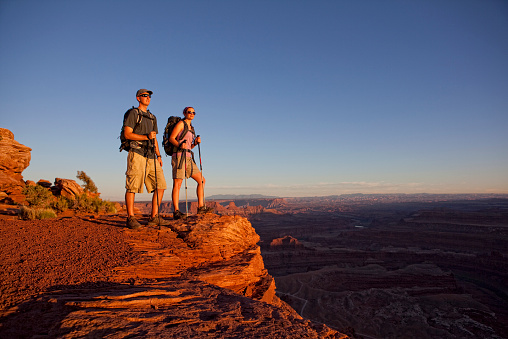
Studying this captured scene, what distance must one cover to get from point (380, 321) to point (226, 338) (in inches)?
1015

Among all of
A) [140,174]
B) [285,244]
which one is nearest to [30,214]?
[140,174]

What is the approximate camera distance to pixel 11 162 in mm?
13570

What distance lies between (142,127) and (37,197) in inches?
315

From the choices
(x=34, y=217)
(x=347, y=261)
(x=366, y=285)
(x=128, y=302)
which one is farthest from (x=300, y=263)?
(x=128, y=302)

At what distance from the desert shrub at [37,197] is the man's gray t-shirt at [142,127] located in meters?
7.28

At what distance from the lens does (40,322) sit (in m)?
2.01

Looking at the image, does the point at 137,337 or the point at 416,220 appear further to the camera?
the point at 416,220

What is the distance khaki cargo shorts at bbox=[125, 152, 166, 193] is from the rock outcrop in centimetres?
973

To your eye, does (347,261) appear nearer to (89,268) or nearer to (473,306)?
(473,306)

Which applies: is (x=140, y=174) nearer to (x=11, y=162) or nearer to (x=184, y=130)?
(x=184, y=130)

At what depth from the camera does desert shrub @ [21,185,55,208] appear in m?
9.58

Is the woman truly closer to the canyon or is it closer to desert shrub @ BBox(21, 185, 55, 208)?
desert shrub @ BBox(21, 185, 55, 208)

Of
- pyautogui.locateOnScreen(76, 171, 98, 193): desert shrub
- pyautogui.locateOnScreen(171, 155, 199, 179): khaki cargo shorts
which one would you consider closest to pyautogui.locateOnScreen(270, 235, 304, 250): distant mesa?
pyautogui.locateOnScreen(76, 171, 98, 193): desert shrub

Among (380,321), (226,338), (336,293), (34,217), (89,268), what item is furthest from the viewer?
(336,293)
